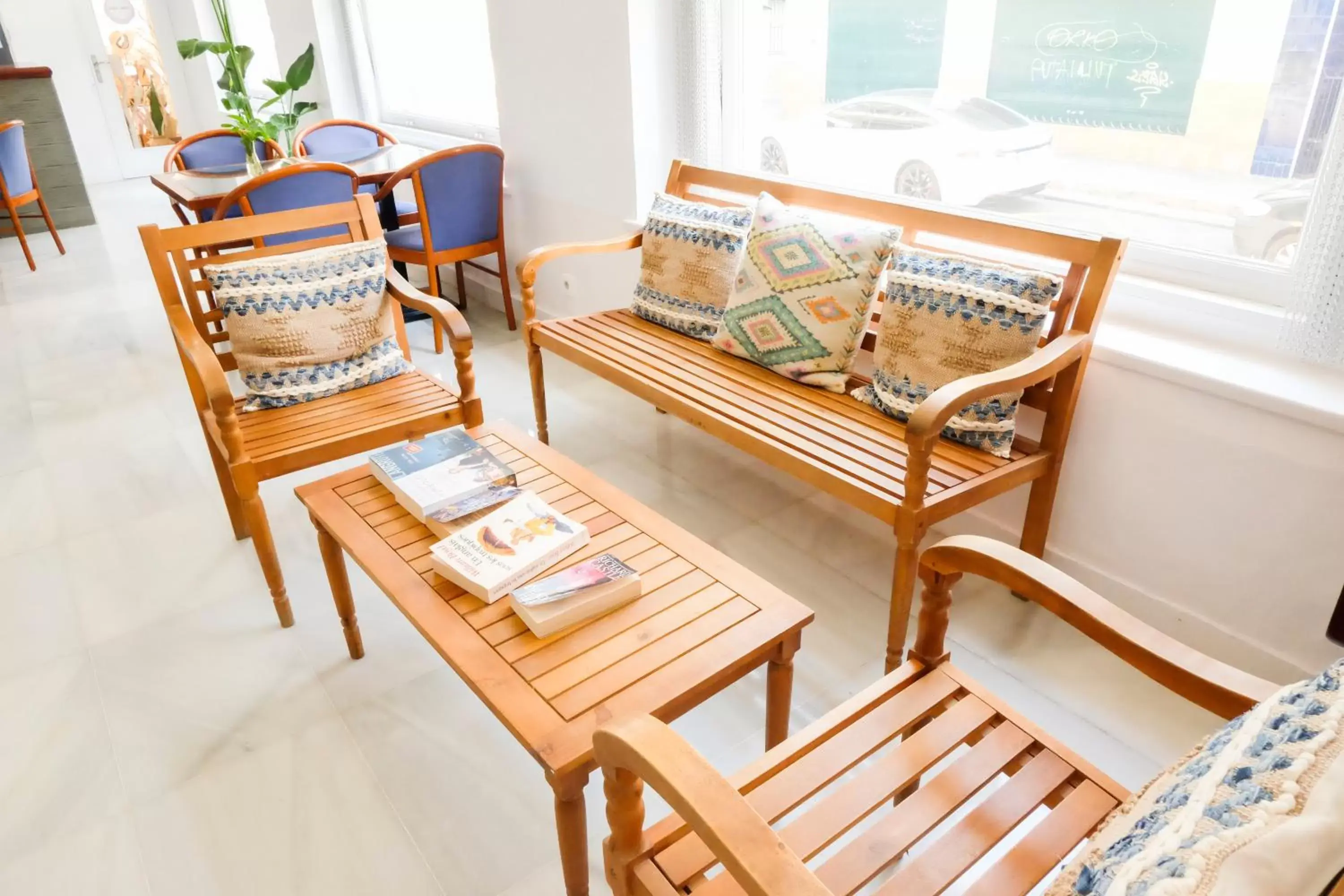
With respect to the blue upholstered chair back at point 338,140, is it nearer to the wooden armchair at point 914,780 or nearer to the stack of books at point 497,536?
the stack of books at point 497,536

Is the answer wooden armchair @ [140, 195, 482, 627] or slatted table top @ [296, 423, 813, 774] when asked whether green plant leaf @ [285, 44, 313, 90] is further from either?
slatted table top @ [296, 423, 813, 774]

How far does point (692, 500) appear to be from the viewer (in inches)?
102

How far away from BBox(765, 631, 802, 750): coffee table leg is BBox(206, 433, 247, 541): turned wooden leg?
1578mm

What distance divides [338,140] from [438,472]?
3467mm

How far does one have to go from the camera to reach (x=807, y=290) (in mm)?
2238

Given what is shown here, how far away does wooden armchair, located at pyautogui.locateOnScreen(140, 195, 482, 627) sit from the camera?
1.96 meters

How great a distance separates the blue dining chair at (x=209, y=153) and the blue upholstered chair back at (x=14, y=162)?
143 centimetres

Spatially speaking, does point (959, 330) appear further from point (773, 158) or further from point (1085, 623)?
point (773, 158)

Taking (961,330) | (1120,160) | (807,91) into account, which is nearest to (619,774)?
(961,330)

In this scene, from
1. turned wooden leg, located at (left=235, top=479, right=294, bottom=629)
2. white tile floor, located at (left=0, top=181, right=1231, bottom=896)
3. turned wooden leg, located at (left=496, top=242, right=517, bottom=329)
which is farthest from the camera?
turned wooden leg, located at (left=496, top=242, right=517, bottom=329)

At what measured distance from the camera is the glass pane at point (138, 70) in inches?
297

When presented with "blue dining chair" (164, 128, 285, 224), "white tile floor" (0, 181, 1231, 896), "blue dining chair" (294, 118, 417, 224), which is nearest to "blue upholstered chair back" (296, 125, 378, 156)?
"blue dining chair" (294, 118, 417, 224)

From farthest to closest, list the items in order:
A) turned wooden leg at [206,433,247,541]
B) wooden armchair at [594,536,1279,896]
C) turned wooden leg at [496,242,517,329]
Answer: turned wooden leg at [496,242,517,329], turned wooden leg at [206,433,247,541], wooden armchair at [594,536,1279,896]

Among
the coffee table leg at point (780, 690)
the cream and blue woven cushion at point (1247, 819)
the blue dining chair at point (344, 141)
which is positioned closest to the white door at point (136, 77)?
the blue dining chair at point (344, 141)
